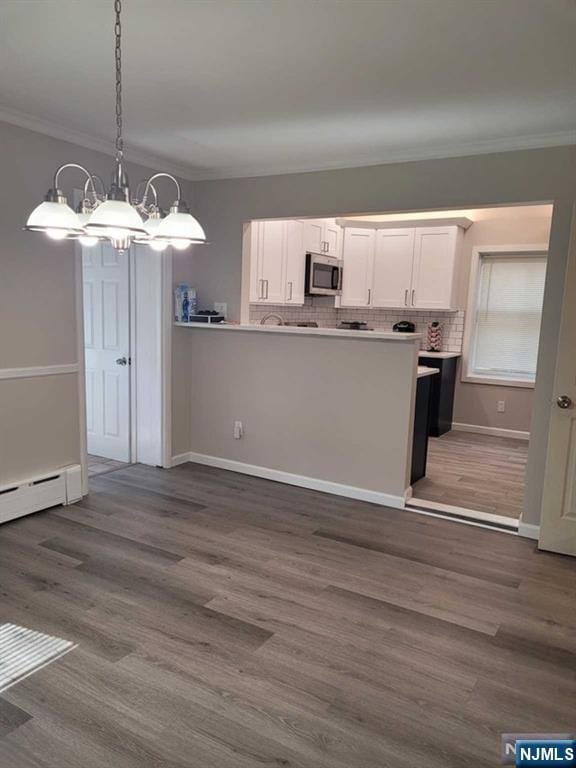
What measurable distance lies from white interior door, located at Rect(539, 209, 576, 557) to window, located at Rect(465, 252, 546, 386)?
3.14 m

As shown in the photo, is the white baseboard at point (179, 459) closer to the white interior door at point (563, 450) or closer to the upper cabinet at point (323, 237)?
the upper cabinet at point (323, 237)

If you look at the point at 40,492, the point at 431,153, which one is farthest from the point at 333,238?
the point at 40,492

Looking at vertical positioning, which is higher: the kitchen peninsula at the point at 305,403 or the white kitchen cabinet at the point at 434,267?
the white kitchen cabinet at the point at 434,267

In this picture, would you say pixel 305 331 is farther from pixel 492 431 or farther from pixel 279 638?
pixel 492 431

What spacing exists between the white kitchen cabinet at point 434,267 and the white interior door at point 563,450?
10.3 ft

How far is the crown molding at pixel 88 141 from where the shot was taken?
3301mm

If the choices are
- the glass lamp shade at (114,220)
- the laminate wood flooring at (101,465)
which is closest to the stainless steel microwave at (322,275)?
the laminate wood flooring at (101,465)

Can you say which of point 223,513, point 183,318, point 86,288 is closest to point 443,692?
point 223,513

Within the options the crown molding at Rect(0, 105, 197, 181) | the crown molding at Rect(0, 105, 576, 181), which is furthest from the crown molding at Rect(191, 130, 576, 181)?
the crown molding at Rect(0, 105, 197, 181)

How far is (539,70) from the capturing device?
2477mm

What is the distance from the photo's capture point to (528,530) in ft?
11.8

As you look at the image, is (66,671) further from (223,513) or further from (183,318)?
(183,318)

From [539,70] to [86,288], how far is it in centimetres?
382

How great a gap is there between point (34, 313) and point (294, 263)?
288cm
